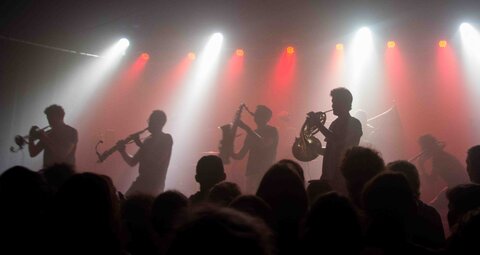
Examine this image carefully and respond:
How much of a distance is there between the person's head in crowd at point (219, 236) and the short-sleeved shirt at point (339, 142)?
3947mm

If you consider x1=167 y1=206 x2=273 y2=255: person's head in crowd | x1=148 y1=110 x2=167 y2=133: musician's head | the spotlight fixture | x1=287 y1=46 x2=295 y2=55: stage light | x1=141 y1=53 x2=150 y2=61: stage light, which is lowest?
x1=167 y1=206 x2=273 y2=255: person's head in crowd

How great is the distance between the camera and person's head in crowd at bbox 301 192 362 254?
197 cm

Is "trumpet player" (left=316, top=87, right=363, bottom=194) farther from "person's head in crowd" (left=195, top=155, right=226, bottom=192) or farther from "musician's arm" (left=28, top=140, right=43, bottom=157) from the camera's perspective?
"musician's arm" (left=28, top=140, right=43, bottom=157)

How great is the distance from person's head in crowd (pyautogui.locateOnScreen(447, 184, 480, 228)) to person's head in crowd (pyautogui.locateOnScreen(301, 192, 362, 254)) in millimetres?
1128

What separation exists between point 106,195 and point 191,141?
1099 cm

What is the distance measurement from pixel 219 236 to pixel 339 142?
416cm

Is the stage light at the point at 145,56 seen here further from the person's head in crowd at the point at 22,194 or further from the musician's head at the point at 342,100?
the person's head in crowd at the point at 22,194

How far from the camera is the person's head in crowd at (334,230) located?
1.97m

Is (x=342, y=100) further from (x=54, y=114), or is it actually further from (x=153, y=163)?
(x=54, y=114)

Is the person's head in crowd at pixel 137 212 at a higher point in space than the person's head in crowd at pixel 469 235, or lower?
lower

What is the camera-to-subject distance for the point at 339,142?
5117mm

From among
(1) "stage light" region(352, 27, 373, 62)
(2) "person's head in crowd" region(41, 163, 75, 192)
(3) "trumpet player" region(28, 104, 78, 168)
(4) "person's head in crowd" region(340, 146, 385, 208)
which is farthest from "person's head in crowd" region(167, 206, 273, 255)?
(1) "stage light" region(352, 27, 373, 62)

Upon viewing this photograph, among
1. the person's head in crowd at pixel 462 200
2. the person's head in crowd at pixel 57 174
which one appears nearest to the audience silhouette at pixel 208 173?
the person's head in crowd at pixel 57 174

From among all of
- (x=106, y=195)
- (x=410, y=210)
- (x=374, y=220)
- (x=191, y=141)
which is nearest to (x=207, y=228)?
(x=106, y=195)
